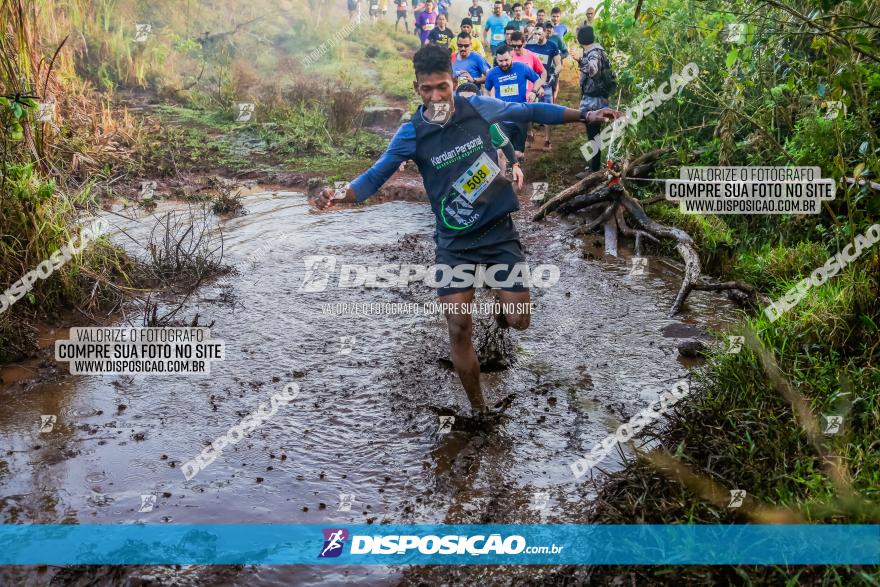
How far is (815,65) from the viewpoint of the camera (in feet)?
15.6

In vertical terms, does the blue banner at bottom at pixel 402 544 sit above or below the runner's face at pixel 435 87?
below

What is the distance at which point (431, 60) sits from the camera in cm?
420

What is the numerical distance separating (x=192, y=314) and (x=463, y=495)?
3.73 meters

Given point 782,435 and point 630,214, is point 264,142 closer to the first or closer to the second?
→ point 630,214

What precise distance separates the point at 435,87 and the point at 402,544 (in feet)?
8.51

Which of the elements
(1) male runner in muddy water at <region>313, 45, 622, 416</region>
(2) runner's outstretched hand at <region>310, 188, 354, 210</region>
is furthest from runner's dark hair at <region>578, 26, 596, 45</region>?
(2) runner's outstretched hand at <region>310, 188, 354, 210</region>

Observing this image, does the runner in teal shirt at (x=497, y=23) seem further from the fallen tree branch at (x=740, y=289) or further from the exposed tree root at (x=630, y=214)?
the fallen tree branch at (x=740, y=289)

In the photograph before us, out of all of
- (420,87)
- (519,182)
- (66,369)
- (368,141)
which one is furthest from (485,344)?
(368,141)

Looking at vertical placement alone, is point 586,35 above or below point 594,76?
above

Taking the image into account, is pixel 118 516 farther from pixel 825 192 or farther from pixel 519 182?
pixel 825 192

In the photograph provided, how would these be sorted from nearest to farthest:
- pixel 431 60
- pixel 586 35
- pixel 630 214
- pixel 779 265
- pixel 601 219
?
1. pixel 431 60
2. pixel 779 265
3. pixel 630 214
4. pixel 601 219
5. pixel 586 35

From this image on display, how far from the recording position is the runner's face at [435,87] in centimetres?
422

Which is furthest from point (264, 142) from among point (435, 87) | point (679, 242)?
point (435, 87)

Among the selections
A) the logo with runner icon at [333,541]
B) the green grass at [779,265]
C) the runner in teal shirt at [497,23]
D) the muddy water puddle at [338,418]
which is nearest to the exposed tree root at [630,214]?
the muddy water puddle at [338,418]
